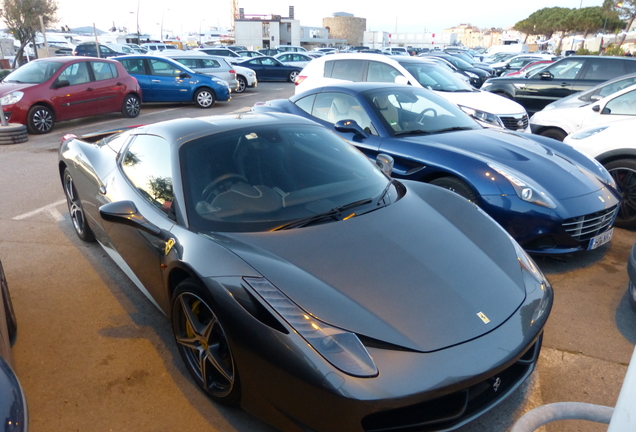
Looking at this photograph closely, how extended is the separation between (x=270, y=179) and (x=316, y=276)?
917 mm

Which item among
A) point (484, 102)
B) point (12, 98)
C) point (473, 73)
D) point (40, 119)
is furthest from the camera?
point (473, 73)

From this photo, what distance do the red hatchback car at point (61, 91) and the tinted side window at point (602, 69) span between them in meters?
10.5

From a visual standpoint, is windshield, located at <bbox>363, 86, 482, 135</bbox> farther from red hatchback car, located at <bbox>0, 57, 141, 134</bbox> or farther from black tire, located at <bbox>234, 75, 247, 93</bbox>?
black tire, located at <bbox>234, 75, 247, 93</bbox>

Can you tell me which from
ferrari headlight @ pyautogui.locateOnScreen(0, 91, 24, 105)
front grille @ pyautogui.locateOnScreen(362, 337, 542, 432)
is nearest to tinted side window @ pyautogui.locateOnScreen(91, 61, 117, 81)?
ferrari headlight @ pyautogui.locateOnScreen(0, 91, 24, 105)

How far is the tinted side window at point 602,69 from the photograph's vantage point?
9.79m

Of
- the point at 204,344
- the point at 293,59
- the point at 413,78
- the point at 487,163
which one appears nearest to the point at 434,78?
the point at 413,78

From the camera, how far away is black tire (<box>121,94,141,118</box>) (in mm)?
11454

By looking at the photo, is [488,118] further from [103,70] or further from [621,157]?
[103,70]

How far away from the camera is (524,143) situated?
4.64 m

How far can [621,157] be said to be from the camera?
483cm

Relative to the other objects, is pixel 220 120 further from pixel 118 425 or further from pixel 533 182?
pixel 533 182

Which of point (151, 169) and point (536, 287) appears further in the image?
point (151, 169)

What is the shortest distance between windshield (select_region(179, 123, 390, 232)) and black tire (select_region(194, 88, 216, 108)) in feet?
36.2

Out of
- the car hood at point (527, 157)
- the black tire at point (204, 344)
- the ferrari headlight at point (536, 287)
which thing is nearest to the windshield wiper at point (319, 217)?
the black tire at point (204, 344)
